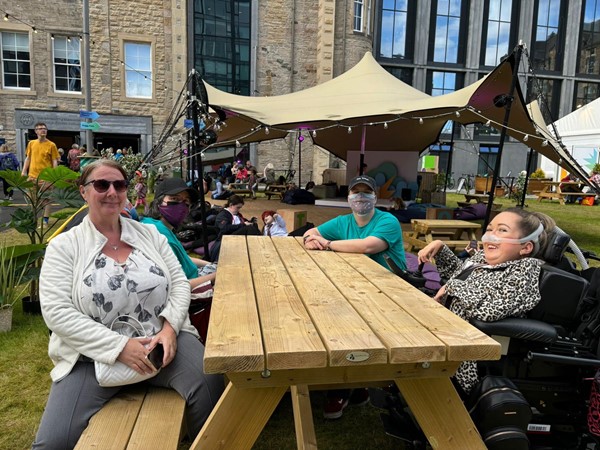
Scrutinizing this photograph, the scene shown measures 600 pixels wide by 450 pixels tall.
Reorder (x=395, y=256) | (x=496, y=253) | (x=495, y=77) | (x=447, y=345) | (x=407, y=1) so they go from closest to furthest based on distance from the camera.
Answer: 1. (x=447, y=345)
2. (x=496, y=253)
3. (x=395, y=256)
4. (x=495, y=77)
5. (x=407, y=1)

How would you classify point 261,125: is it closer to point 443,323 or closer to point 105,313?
point 105,313

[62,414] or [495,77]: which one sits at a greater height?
[495,77]

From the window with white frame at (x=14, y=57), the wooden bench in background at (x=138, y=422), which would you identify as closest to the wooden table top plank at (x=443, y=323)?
the wooden bench in background at (x=138, y=422)

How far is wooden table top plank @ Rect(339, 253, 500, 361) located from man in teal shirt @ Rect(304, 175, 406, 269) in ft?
1.83

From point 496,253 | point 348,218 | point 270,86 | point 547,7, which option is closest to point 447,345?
point 496,253

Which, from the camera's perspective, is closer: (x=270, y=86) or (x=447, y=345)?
(x=447, y=345)

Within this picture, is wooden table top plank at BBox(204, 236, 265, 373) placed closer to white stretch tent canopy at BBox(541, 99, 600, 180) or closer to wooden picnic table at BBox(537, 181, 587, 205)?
→ wooden picnic table at BBox(537, 181, 587, 205)

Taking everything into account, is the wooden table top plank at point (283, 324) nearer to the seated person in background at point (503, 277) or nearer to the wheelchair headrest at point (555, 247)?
the seated person in background at point (503, 277)

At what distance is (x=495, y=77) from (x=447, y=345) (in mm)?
6102

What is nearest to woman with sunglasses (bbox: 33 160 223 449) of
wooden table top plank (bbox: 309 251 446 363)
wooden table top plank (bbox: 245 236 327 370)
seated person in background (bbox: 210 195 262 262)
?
wooden table top plank (bbox: 245 236 327 370)

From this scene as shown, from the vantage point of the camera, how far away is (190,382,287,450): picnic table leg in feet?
5.16

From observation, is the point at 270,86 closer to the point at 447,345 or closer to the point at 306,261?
the point at 306,261

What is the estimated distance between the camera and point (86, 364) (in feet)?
6.13

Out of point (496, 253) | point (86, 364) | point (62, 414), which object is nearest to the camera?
point (62, 414)
